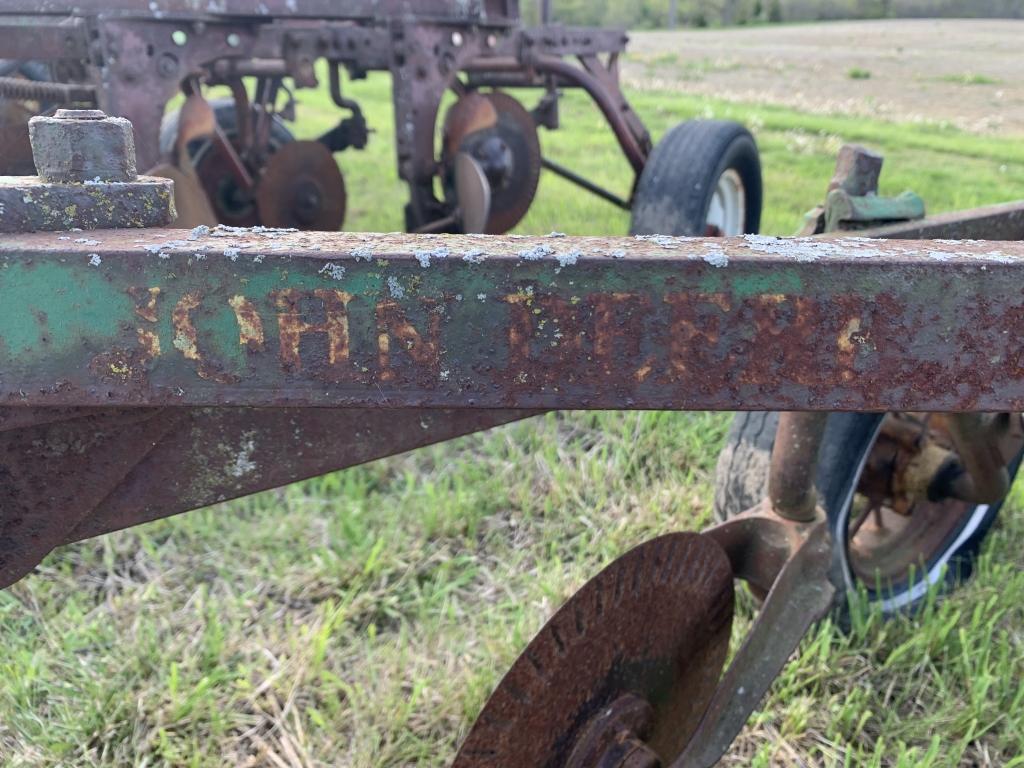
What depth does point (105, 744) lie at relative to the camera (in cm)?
158

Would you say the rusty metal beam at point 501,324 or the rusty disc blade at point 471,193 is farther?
the rusty disc blade at point 471,193

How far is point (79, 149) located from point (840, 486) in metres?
1.43

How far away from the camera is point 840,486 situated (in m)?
1.69

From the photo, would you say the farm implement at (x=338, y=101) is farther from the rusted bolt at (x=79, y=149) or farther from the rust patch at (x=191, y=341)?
the rust patch at (x=191, y=341)

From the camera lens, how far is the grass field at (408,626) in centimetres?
163

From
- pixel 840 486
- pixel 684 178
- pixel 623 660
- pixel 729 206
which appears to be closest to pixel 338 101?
pixel 684 178

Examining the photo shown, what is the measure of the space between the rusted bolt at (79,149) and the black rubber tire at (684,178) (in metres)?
2.53

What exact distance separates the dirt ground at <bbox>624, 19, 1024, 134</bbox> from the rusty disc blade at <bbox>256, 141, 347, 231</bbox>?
227 cm

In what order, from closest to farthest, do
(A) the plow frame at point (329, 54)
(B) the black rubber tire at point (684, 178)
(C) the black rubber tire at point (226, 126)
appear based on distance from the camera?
(A) the plow frame at point (329, 54)
(B) the black rubber tire at point (684, 178)
(C) the black rubber tire at point (226, 126)

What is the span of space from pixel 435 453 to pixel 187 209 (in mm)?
1031

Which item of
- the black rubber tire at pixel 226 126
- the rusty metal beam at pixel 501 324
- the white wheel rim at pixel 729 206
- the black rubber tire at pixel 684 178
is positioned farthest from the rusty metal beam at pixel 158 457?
the black rubber tire at pixel 226 126

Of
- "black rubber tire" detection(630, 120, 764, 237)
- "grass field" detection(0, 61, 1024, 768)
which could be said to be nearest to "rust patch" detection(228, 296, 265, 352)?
"grass field" detection(0, 61, 1024, 768)

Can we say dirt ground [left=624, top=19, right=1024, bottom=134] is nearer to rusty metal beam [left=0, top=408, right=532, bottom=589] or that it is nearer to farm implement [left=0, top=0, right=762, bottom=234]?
farm implement [left=0, top=0, right=762, bottom=234]

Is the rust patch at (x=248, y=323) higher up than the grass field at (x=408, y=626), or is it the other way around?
the rust patch at (x=248, y=323)
